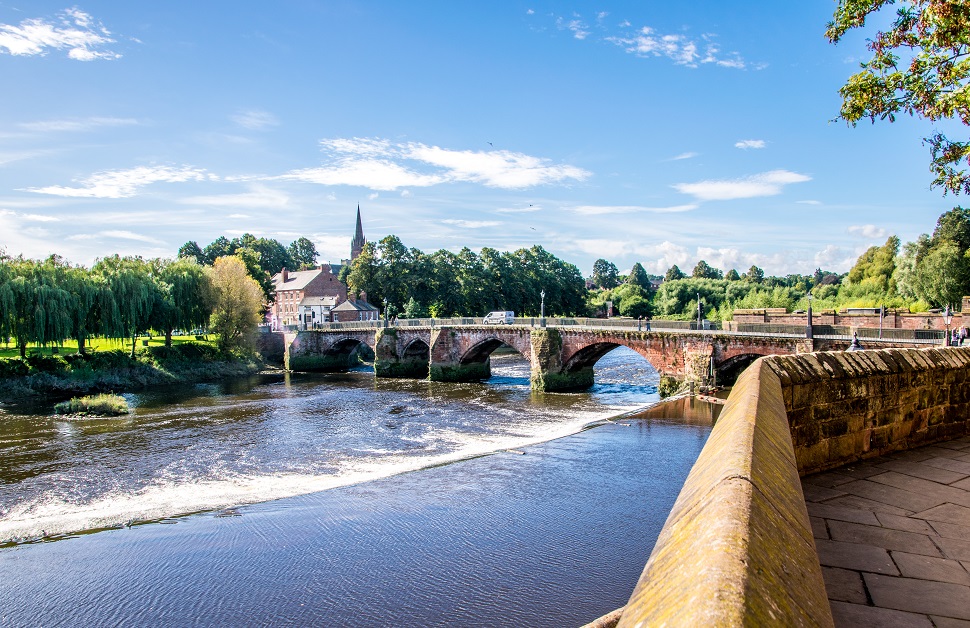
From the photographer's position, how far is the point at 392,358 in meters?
50.1

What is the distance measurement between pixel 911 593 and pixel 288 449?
71.5 ft

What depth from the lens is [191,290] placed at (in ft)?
162

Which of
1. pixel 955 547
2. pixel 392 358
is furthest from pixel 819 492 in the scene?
pixel 392 358

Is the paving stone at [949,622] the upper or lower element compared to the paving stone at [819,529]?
lower

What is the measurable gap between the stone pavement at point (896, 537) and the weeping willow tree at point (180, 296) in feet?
161

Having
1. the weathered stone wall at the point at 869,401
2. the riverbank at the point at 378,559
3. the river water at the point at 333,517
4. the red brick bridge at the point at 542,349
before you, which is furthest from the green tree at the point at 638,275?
the weathered stone wall at the point at 869,401

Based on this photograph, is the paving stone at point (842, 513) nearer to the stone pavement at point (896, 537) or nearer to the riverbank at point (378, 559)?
the stone pavement at point (896, 537)

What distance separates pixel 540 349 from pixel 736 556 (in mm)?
36973

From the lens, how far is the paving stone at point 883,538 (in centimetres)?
417

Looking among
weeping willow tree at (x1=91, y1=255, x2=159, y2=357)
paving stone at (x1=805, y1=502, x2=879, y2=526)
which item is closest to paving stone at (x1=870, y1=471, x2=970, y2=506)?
paving stone at (x1=805, y1=502, x2=879, y2=526)

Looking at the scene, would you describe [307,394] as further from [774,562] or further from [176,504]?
[774,562]

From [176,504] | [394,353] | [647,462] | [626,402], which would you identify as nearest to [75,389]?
[394,353]

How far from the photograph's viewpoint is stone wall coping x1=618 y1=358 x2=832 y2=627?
156 cm

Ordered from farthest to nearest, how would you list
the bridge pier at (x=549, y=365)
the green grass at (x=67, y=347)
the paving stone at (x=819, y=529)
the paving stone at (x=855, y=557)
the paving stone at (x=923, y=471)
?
the green grass at (x=67, y=347) < the bridge pier at (x=549, y=365) < the paving stone at (x=923, y=471) < the paving stone at (x=819, y=529) < the paving stone at (x=855, y=557)
